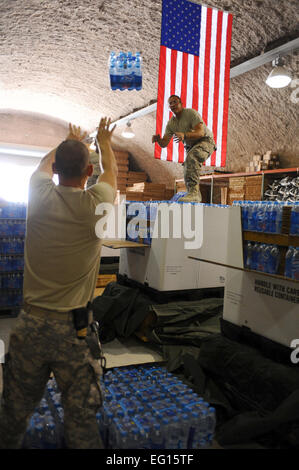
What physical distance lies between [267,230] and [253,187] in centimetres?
544

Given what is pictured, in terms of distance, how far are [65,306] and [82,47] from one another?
725cm

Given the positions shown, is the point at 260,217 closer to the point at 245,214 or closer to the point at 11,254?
the point at 245,214

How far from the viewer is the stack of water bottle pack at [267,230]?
2.62 metres

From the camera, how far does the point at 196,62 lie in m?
4.87

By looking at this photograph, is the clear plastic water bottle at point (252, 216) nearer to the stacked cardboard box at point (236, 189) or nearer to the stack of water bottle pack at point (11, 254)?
the stack of water bottle pack at point (11, 254)

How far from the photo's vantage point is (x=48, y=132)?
43.3 feet

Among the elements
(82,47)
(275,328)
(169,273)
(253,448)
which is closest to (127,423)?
(253,448)

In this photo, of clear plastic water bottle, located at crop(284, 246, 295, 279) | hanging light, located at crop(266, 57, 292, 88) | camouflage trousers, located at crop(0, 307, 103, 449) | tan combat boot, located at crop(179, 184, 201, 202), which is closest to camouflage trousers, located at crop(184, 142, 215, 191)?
tan combat boot, located at crop(179, 184, 201, 202)

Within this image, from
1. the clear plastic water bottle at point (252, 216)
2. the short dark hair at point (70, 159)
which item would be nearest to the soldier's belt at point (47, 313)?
the short dark hair at point (70, 159)

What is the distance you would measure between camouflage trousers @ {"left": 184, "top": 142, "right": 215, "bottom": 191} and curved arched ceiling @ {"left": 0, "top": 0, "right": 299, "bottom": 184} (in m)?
2.57

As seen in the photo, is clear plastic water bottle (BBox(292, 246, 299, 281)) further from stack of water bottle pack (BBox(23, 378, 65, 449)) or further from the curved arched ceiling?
the curved arched ceiling

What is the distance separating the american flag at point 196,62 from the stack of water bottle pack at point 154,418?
3.63 meters

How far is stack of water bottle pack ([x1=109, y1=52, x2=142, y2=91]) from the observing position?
3.69m

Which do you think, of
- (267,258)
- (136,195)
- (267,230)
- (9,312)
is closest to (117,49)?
(136,195)
